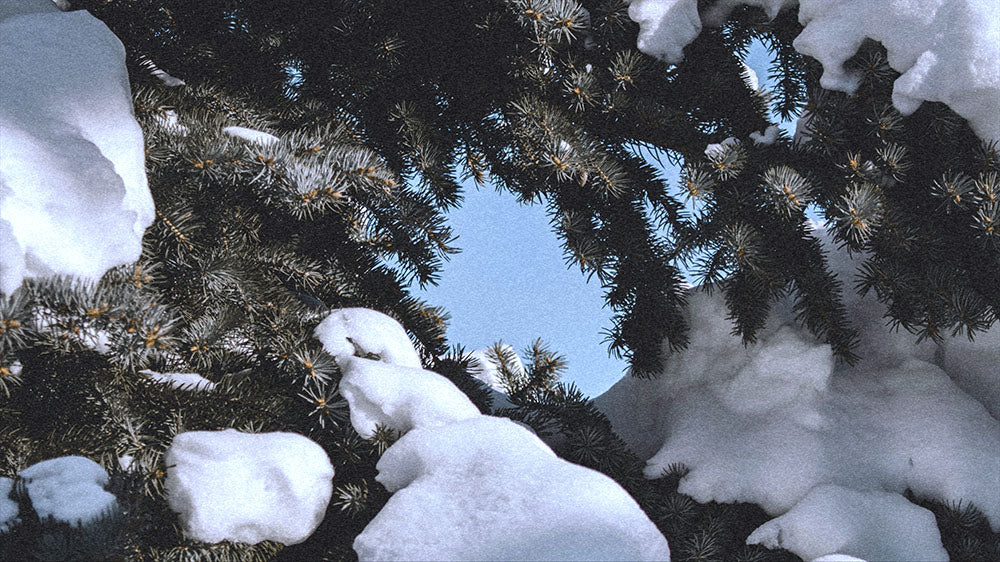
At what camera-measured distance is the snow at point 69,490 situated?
0.86 m

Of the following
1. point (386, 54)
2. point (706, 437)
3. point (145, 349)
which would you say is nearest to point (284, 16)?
point (386, 54)

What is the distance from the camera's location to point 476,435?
109 cm

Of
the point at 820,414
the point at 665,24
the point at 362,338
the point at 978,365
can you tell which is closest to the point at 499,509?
the point at 362,338

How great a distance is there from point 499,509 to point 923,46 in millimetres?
1206

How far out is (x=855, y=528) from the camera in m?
1.41

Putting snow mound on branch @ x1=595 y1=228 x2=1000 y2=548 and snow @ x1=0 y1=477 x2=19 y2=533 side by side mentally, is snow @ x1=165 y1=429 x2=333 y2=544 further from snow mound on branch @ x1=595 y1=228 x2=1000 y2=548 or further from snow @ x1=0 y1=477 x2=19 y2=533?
snow mound on branch @ x1=595 y1=228 x2=1000 y2=548

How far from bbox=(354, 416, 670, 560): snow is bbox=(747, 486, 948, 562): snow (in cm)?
61

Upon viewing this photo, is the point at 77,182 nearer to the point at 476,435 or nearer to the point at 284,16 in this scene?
the point at 476,435

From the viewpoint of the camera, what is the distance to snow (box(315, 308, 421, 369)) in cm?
131

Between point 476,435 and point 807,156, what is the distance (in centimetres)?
105

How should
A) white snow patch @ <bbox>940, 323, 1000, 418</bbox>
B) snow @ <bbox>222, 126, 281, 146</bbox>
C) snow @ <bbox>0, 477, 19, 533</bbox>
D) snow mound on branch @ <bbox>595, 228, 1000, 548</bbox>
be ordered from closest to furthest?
snow @ <bbox>0, 477, 19, 533</bbox>
snow @ <bbox>222, 126, 281, 146</bbox>
snow mound on branch @ <bbox>595, 228, 1000, 548</bbox>
white snow patch @ <bbox>940, 323, 1000, 418</bbox>

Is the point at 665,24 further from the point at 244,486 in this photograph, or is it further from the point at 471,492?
the point at 244,486

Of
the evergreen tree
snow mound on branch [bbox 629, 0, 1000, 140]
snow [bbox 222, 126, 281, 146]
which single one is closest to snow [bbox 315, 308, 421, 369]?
the evergreen tree

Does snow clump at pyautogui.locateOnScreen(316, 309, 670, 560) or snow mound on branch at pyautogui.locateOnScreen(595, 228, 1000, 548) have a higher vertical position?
snow clump at pyautogui.locateOnScreen(316, 309, 670, 560)
